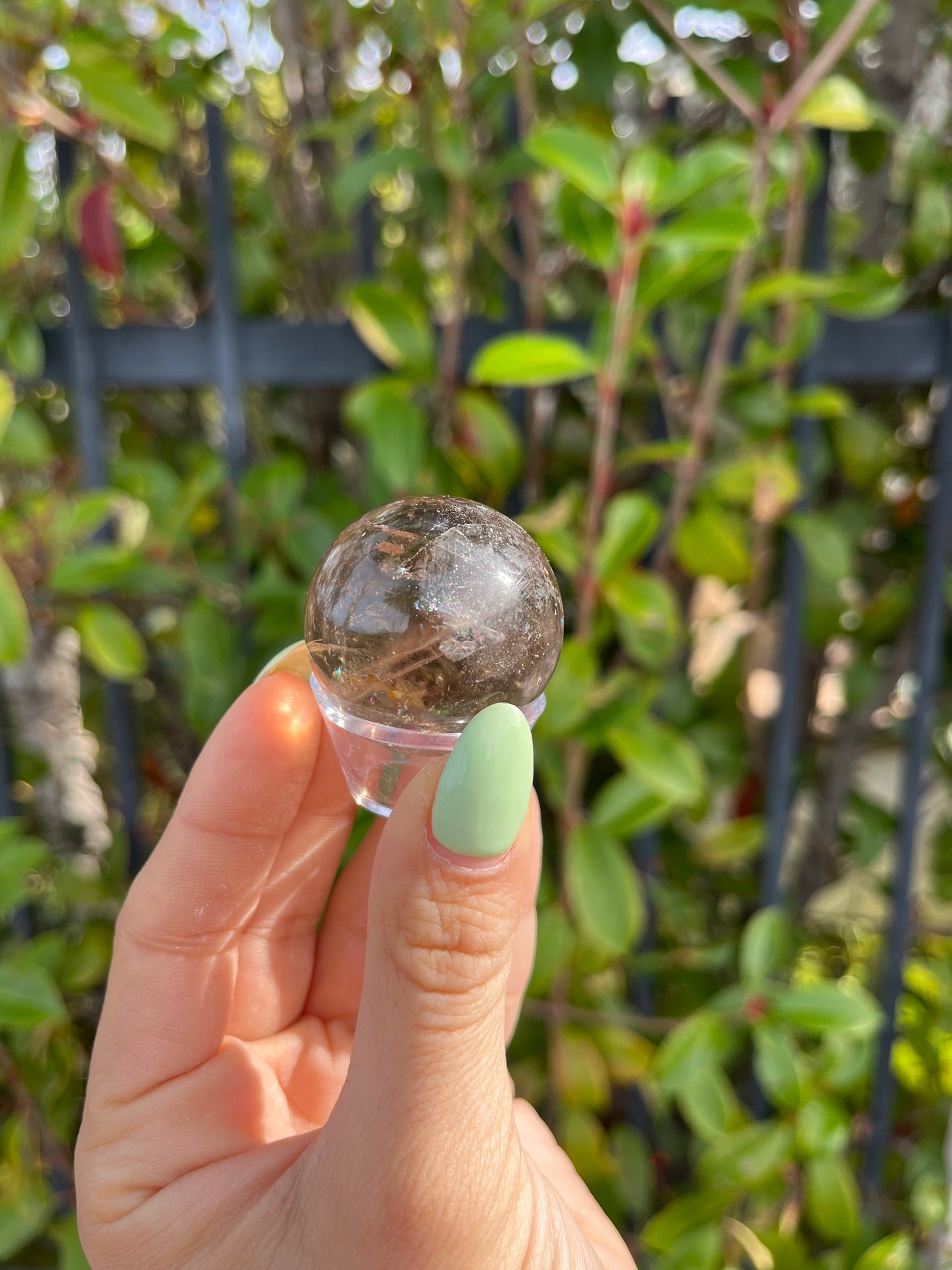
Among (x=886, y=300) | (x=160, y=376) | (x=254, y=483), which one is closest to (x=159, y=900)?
(x=254, y=483)

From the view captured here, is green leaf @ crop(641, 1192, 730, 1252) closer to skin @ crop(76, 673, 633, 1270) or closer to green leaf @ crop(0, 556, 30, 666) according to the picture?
skin @ crop(76, 673, 633, 1270)

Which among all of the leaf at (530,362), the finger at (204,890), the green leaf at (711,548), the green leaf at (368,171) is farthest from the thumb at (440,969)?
the green leaf at (368,171)

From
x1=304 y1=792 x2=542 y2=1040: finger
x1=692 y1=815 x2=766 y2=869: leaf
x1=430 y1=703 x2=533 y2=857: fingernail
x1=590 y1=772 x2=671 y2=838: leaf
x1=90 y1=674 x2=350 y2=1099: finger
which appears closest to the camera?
x1=430 y1=703 x2=533 y2=857: fingernail

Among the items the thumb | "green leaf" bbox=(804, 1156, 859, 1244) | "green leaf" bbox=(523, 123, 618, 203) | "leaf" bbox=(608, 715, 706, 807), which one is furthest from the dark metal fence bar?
"green leaf" bbox=(804, 1156, 859, 1244)

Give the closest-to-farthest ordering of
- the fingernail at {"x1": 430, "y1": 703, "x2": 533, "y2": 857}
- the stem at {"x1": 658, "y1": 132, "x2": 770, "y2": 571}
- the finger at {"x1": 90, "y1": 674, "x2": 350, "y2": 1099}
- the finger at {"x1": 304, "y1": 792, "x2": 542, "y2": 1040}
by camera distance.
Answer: the fingernail at {"x1": 430, "y1": 703, "x2": 533, "y2": 857} < the finger at {"x1": 90, "y1": 674, "x2": 350, "y2": 1099} < the finger at {"x1": 304, "y1": 792, "x2": 542, "y2": 1040} < the stem at {"x1": 658, "y1": 132, "x2": 770, "y2": 571}

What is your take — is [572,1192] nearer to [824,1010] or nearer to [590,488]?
[824,1010]

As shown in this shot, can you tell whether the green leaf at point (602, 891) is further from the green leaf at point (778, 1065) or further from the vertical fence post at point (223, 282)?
the vertical fence post at point (223, 282)
